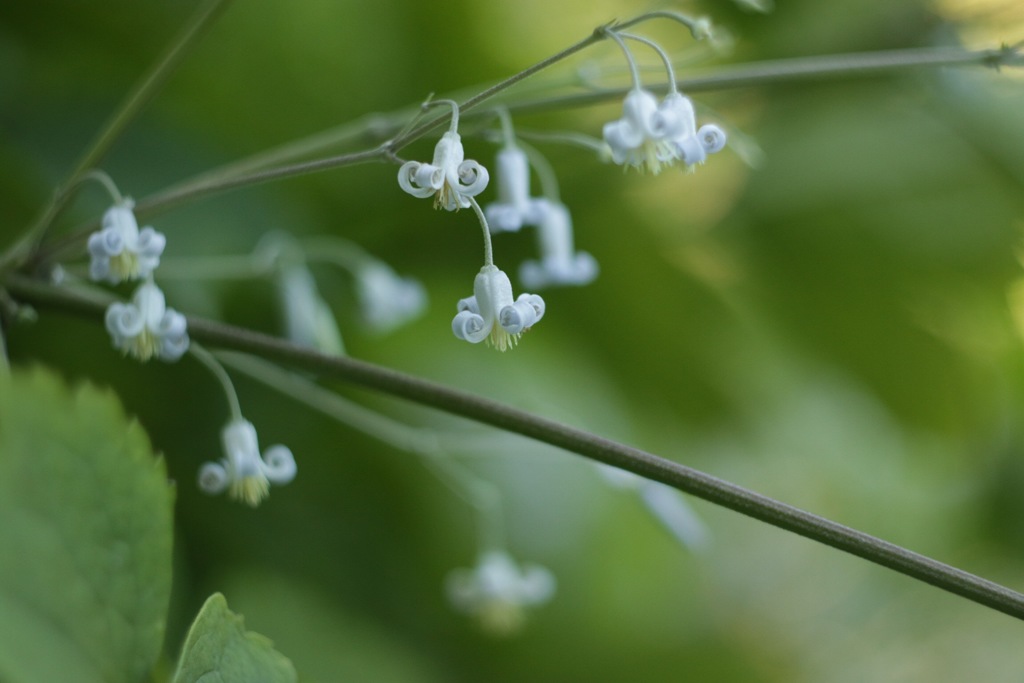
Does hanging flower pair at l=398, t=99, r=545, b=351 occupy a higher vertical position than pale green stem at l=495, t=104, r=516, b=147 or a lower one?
lower

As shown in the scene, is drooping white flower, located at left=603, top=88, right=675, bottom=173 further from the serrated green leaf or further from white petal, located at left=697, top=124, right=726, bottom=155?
the serrated green leaf

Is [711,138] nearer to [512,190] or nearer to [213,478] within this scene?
[512,190]

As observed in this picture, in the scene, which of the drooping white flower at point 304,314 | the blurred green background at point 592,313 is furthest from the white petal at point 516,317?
the blurred green background at point 592,313

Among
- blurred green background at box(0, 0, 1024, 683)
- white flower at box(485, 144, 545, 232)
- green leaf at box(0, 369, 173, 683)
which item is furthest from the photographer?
blurred green background at box(0, 0, 1024, 683)

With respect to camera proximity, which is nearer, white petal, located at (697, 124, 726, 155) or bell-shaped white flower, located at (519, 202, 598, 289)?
white petal, located at (697, 124, 726, 155)

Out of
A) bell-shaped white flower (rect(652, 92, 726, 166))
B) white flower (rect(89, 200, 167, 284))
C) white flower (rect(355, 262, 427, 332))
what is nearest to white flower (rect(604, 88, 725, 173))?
bell-shaped white flower (rect(652, 92, 726, 166))

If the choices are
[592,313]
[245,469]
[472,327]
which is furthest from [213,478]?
[592,313]
